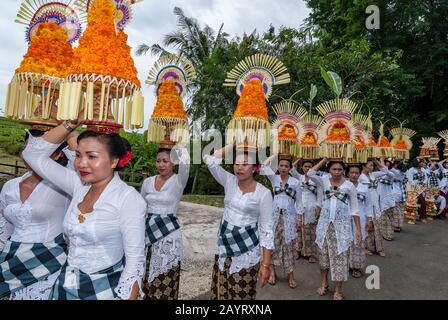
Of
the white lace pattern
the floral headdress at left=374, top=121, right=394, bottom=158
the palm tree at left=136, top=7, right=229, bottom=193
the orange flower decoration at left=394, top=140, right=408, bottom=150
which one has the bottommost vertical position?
the white lace pattern

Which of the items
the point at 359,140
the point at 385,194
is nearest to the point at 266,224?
the point at 359,140

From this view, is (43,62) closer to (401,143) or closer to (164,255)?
(164,255)

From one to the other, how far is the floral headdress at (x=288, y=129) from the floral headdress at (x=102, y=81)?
10.8 ft

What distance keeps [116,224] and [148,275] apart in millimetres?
1522

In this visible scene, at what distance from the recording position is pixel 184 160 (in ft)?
10.7

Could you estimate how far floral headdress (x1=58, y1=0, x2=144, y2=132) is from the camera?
1.81 meters

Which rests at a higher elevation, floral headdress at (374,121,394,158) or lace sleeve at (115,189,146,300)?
floral headdress at (374,121,394,158)

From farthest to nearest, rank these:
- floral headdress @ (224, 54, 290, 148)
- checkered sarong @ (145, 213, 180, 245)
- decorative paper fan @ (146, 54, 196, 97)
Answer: decorative paper fan @ (146, 54, 196, 97)
checkered sarong @ (145, 213, 180, 245)
floral headdress @ (224, 54, 290, 148)

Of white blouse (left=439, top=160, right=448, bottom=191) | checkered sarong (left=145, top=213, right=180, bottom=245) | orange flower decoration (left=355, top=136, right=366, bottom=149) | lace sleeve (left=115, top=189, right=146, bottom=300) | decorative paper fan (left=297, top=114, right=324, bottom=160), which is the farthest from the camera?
white blouse (left=439, top=160, right=448, bottom=191)

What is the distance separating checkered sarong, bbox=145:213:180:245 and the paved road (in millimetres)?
1864

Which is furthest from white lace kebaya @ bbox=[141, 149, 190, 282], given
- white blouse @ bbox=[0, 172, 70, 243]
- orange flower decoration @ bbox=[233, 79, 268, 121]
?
white blouse @ bbox=[0, 172, 70, 243]

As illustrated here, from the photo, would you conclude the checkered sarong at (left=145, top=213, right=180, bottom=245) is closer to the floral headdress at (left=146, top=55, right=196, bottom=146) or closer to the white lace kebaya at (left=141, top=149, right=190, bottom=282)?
the white lace kebaya at (left=141, top=149, right=190, bottom=282)

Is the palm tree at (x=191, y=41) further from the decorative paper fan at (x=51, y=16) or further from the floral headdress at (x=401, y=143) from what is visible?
the decorative paper fan at (x=51, y=16)

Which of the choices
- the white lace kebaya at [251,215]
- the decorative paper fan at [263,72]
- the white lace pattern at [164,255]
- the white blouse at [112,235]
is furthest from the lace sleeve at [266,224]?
the white blouse at [112,235]
